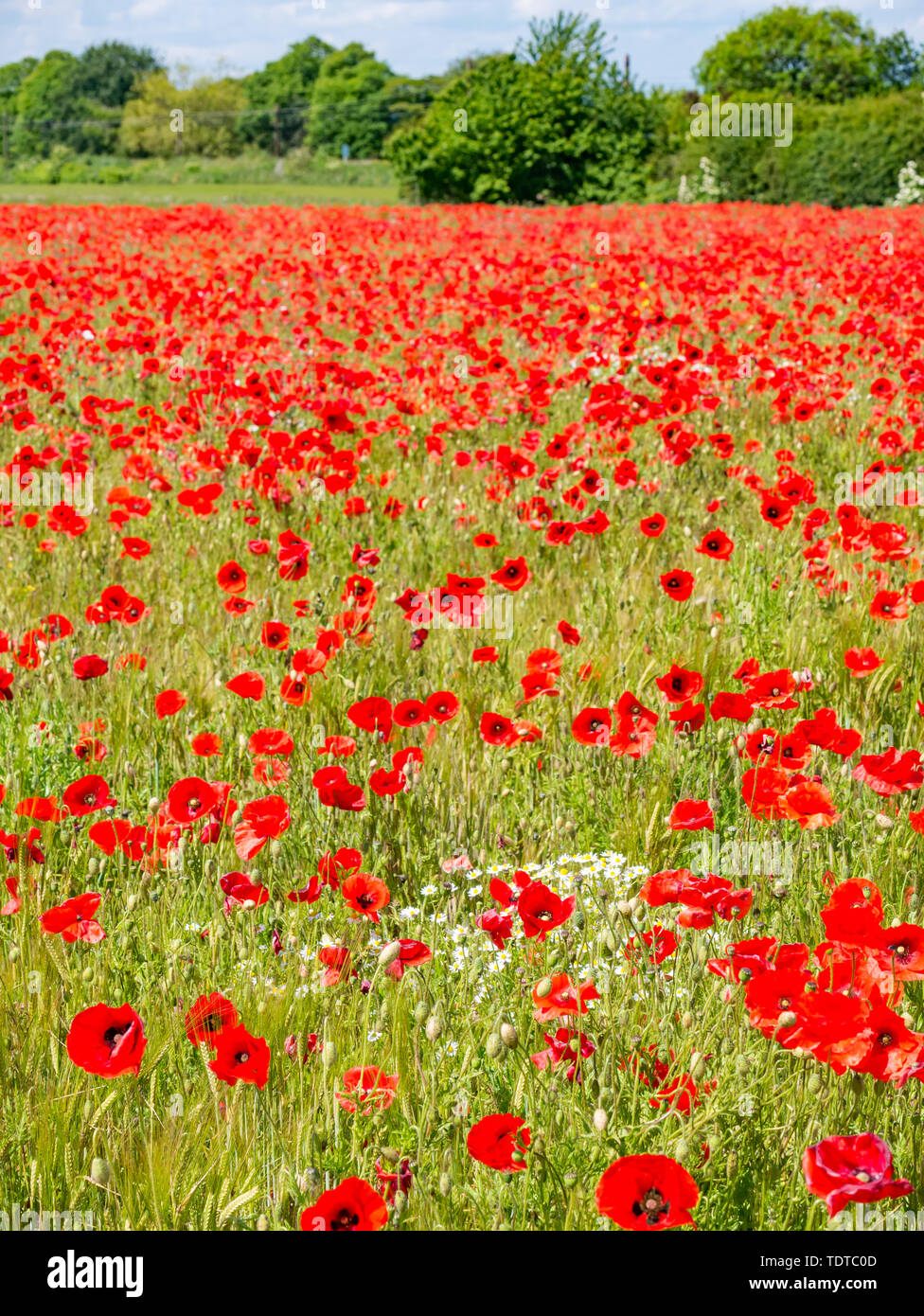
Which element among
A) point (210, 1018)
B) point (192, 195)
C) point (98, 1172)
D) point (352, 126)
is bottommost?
point (98, 1172)

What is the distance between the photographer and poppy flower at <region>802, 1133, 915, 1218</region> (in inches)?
51.1

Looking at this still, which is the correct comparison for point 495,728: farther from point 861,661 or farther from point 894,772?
point 861,661

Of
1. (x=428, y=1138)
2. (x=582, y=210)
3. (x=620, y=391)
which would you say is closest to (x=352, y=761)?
(x=428, y=1138)

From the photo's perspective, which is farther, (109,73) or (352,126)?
(109,73)

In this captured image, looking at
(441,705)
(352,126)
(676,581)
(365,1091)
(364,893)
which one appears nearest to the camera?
(365,1091)

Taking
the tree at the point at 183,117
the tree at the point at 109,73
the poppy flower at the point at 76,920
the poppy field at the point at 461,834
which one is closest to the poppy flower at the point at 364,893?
the poppy field at the point at 461,834

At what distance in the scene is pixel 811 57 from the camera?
8288cm

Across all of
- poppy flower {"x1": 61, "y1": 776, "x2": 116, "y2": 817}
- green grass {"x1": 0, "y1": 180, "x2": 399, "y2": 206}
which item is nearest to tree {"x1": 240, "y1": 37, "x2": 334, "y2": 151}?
green grass {"x1": 0, "y1": 180, "x2": 399, "y2": 206}

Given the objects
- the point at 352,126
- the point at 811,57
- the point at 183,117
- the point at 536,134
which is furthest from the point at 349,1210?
the point at 811,57

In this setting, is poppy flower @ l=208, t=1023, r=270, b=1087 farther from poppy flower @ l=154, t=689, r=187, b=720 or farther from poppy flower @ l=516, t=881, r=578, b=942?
poppy flower @ l=154, t=689, r=187, b=720

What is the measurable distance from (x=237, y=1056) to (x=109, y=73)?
120638mm

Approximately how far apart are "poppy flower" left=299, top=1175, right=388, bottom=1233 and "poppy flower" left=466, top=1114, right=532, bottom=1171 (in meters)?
0.15

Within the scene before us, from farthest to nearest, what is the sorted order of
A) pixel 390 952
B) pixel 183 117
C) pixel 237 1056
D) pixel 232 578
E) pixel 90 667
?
pixel 183 117 → pixel 232 578 → pixel 90 667 → pixel 390 952 → pixel 237 1056

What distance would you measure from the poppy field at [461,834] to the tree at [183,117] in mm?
72045
